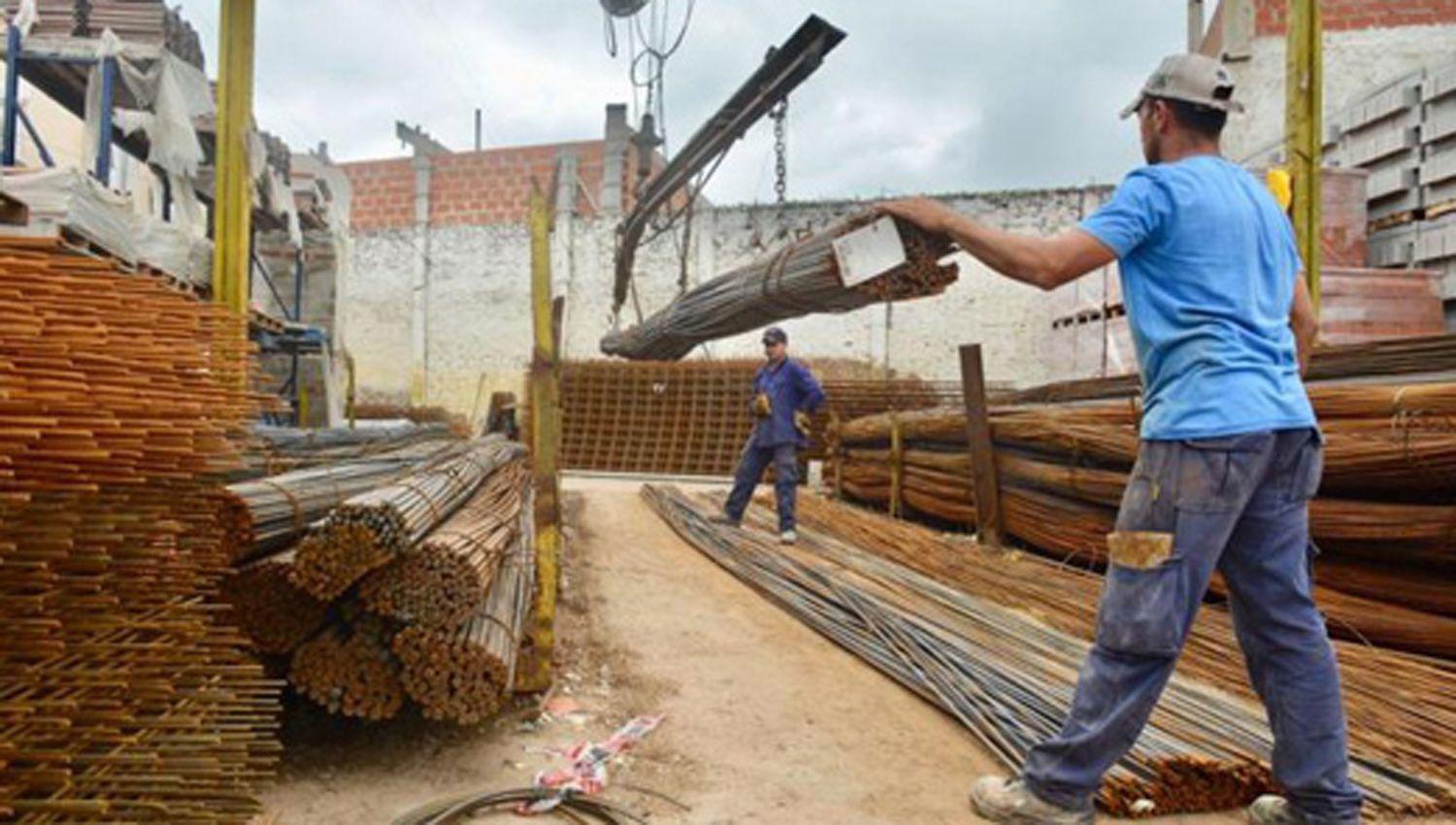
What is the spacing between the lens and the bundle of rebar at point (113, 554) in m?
1.61

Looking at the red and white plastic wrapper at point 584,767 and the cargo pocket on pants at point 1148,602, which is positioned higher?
the cargo pocket on pants at point 1148,602

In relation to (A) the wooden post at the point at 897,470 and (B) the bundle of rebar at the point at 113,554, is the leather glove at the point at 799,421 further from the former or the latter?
(B) the bundle of rebar at the point at 113,554

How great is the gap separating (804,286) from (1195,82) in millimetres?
2449

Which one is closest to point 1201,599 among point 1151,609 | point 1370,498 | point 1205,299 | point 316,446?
point 1151,609

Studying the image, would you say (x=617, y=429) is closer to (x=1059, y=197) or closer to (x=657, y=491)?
(x=657, y=491)

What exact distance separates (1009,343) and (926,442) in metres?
8.77

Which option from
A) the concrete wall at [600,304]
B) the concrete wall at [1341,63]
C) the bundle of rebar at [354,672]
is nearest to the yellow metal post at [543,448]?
the bundle of rebar at [354,672]

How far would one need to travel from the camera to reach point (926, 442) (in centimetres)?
731

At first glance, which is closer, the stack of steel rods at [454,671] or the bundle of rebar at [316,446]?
the stack of steel rods at [454,671]

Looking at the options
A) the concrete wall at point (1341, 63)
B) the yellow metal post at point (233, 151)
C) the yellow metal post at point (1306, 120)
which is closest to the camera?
the yellow metal post at point (233, 151)

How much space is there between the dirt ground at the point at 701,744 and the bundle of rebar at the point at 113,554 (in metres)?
0.34

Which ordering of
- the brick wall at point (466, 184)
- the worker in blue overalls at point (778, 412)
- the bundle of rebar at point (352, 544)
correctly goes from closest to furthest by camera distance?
the bundle of rebar at point (352, 544) → the worker in blue overalls at point (778, 412) → the brick wall at point (466, 184)

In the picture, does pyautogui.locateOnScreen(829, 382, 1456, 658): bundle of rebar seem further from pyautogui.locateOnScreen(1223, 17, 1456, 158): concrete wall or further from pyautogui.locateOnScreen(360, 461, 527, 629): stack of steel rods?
pyautogui.locateOnScreen(1223, 17, 1456, 158): concrete wall

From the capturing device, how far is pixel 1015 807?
2.23m
